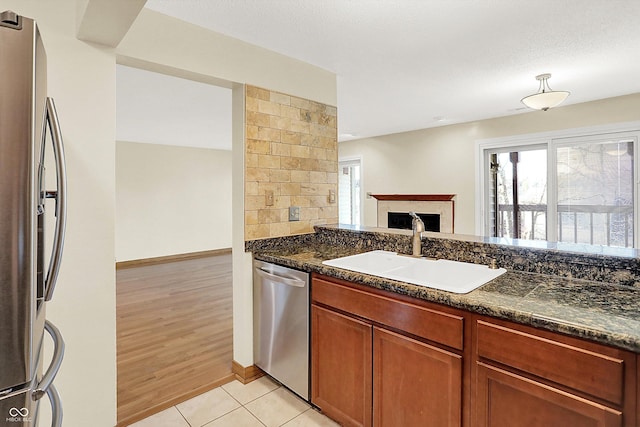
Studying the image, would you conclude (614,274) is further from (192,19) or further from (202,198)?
(202,198)

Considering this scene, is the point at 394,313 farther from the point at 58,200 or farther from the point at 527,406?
the point at 58,200

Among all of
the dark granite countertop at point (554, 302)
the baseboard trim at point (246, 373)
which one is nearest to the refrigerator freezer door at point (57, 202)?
the dark granite countertop at point (554, 302)

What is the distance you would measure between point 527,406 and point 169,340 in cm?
284

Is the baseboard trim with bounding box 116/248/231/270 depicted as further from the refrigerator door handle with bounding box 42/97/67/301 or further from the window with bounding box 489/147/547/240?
the refrigerator door handle with bounding box 42/97/67/301

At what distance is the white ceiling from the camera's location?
1.95 meters

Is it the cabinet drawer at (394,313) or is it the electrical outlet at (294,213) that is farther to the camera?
the electrical outlet at (294,213)

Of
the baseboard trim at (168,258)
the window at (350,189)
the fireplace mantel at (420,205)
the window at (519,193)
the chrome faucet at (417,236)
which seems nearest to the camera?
the chrome faucet at (417,236)

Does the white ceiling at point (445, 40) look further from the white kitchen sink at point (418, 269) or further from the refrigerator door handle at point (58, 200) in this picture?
the white kitchen sink at point (418, 269)

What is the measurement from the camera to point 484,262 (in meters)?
1.82

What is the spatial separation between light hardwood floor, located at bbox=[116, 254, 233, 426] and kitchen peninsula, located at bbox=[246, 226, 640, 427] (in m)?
1.03

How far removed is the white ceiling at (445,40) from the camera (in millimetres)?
1945

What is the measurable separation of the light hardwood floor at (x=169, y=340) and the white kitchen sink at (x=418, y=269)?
51.1 inches

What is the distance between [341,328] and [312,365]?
0.37 m

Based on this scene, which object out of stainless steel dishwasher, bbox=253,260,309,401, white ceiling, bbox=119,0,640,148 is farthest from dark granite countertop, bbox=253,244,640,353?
white ceiling, bbox=119,0,640,148
